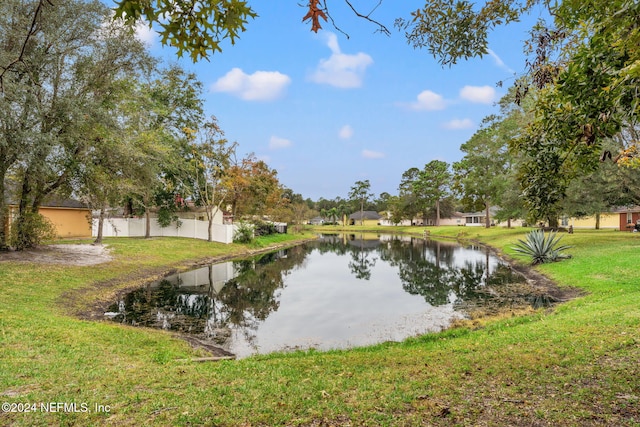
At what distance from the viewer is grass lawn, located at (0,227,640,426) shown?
3.63m

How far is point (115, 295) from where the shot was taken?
12.7 metres

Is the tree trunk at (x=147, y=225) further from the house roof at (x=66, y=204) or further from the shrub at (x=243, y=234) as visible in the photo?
the shrub at (x=243, y=234)

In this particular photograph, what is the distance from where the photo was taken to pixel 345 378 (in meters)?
4.94

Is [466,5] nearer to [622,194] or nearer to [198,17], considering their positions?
[198,17]

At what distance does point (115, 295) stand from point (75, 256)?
17.9 ft

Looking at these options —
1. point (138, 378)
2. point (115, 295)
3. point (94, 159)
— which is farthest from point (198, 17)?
point (94, 159)

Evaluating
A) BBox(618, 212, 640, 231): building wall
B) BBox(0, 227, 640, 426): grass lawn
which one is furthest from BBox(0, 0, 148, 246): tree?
BBox(618, 212, 640, 231): building wall

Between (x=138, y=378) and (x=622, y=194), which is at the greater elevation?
(x=622, y=194)

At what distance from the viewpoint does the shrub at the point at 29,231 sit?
48.8 feet

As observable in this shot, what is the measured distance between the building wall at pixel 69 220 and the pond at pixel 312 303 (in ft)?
50.7

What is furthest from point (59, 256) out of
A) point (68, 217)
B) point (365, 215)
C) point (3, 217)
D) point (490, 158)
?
point (365, 215)

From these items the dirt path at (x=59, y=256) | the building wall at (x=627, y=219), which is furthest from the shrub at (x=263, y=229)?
the building wall at (x=627, y=219)

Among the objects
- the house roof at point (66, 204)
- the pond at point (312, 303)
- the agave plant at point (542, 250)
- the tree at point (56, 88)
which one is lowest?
the pond at point (312, 303)

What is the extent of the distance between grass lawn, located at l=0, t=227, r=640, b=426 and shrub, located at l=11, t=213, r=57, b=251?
7878 millimetres
